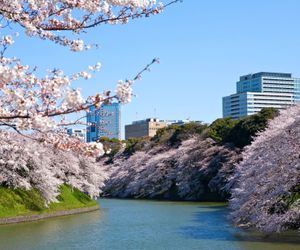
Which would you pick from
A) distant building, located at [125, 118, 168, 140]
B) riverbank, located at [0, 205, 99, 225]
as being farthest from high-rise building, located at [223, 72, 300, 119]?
riverbank, located at [0, 205, 99, 225]

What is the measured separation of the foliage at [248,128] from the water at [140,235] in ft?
44.4

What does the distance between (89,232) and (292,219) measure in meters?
7.43

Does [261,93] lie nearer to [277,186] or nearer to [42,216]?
[42,216]

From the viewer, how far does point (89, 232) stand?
60.7 feet

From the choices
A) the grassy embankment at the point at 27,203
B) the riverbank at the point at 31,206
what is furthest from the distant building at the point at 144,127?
the grassy embankment at the point at 27,203

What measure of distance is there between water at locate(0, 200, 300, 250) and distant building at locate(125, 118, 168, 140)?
314ft

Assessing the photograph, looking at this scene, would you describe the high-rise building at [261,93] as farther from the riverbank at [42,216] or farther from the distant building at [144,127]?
the riverbank at [42,216]

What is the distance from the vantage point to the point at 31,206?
24.4 meters

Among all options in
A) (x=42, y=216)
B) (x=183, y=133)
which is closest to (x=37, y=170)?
(x=42, y=216)

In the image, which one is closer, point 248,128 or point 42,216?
point 42,216

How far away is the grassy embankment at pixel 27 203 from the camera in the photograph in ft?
75.0

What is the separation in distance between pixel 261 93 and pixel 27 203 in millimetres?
96330

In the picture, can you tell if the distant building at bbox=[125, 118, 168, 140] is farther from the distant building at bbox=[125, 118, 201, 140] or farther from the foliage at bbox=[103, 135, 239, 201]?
the foliage at bbox=[103, 135, 239, 201]

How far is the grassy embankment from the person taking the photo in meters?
22.9
